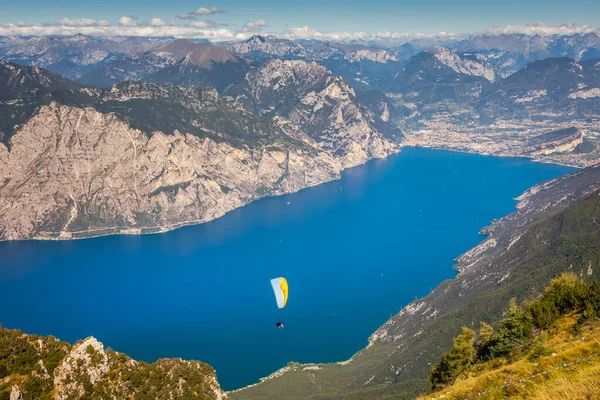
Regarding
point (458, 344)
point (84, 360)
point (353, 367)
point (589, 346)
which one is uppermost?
point (84, 360)

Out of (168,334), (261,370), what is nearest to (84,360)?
(261,370)

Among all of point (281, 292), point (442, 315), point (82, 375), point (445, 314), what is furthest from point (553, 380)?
point (442, 315)

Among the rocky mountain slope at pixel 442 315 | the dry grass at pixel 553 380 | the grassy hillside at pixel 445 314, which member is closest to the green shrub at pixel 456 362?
the dry grass at pixel 553 380

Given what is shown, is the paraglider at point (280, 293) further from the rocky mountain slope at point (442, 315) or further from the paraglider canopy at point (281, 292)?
the rocky mountain slope at point (442, 315)

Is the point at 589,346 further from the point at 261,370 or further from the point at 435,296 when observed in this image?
the point at 435,296

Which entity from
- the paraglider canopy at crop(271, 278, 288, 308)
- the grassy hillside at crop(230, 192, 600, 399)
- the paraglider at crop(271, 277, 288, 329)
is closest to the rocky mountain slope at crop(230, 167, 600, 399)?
the grassy hillside at crop(230, 192, 600, 399)
